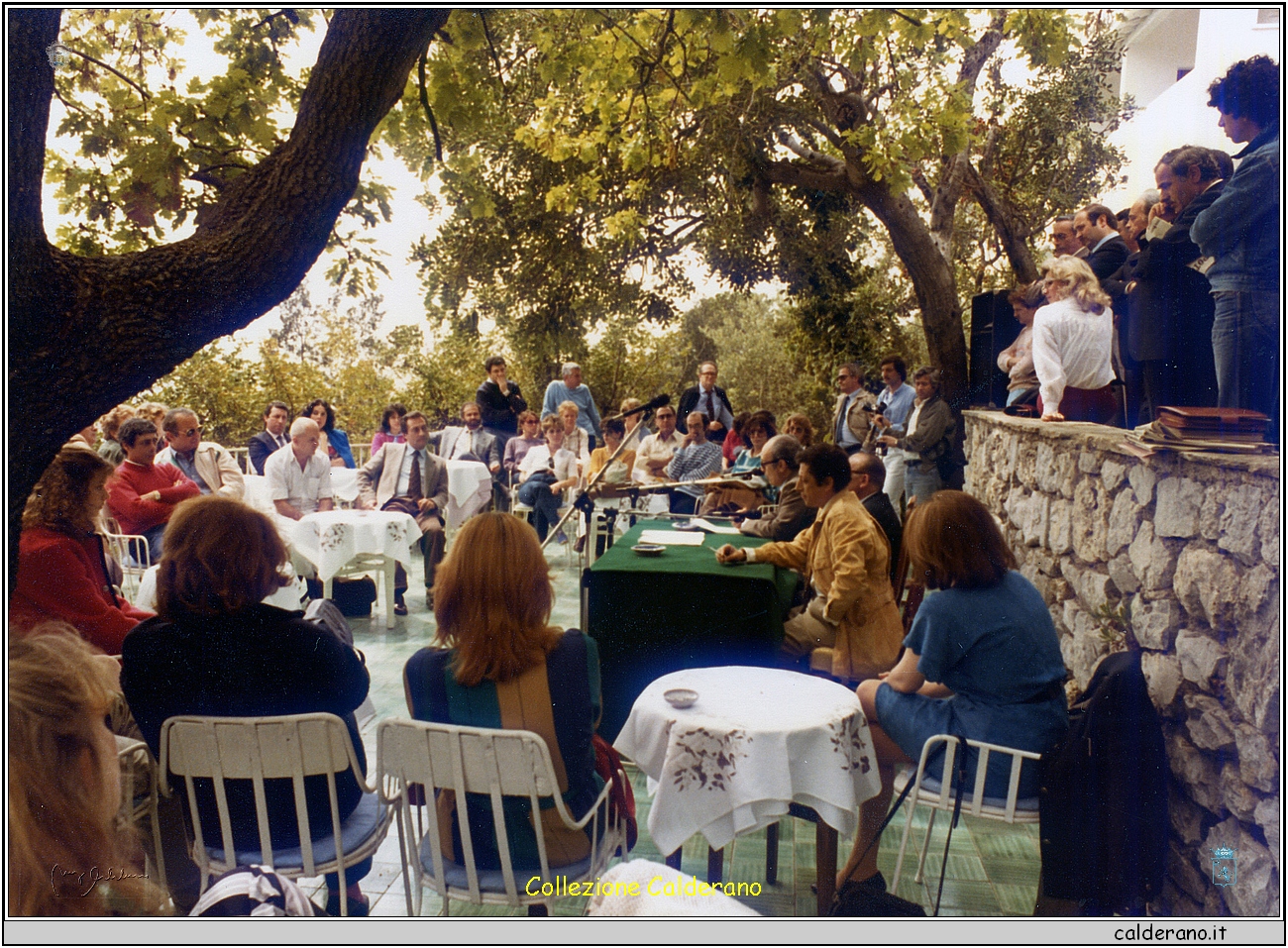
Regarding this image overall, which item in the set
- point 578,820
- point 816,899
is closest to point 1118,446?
point 816,899

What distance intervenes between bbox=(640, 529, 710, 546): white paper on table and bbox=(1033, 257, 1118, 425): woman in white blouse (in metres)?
1.96

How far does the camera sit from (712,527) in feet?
15.5

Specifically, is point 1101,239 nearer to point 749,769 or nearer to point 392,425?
point 749,769

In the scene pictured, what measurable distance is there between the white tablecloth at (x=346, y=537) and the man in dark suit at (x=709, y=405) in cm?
311

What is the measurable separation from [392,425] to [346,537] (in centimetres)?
128

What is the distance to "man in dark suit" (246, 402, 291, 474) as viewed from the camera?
5879 mm

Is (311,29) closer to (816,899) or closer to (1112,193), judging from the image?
(816,899)

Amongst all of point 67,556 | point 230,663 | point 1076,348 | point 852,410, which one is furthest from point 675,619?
point 852,410

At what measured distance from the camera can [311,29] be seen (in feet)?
9.38

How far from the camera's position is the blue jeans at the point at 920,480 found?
21.6ft

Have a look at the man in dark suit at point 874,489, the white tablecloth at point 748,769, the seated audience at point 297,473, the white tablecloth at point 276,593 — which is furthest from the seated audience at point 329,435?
the white tablecloth at point 748,769

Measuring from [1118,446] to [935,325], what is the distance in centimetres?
382

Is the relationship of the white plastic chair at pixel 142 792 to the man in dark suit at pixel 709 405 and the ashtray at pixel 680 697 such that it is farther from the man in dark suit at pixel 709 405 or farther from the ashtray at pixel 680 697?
the man in dark suit at pixel 709 405

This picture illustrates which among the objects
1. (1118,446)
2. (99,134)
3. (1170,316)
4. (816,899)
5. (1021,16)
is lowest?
(816,899)
